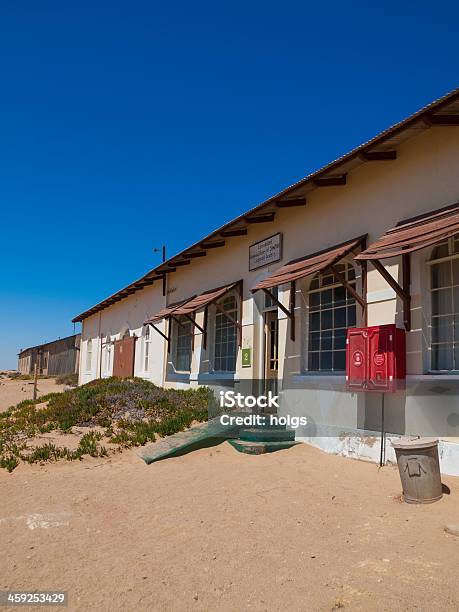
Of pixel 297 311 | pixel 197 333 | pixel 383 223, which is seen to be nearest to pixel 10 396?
pixel 197 333

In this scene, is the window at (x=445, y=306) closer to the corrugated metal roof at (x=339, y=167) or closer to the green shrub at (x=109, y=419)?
the corrugated metal roof at (x=339, y=167)

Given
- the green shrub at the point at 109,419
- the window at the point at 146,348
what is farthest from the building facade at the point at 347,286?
the window at the point at 146,348

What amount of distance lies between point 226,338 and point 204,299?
3.65 feet

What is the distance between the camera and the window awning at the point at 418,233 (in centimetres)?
539

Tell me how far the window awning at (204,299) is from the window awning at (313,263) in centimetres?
235

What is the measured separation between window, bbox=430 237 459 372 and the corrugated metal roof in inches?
55.5

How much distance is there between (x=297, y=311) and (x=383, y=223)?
2.29 meters

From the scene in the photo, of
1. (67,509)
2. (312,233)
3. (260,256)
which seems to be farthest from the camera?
(260,256)

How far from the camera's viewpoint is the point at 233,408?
10250 mm

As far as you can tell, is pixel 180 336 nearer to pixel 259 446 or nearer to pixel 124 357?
pixel 124 357

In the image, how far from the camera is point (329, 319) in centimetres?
827

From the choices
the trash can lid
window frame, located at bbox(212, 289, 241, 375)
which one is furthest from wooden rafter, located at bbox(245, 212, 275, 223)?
the trash can lid

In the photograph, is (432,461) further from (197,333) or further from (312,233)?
(197,333)

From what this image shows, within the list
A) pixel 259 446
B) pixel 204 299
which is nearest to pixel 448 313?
pixel 259 446
